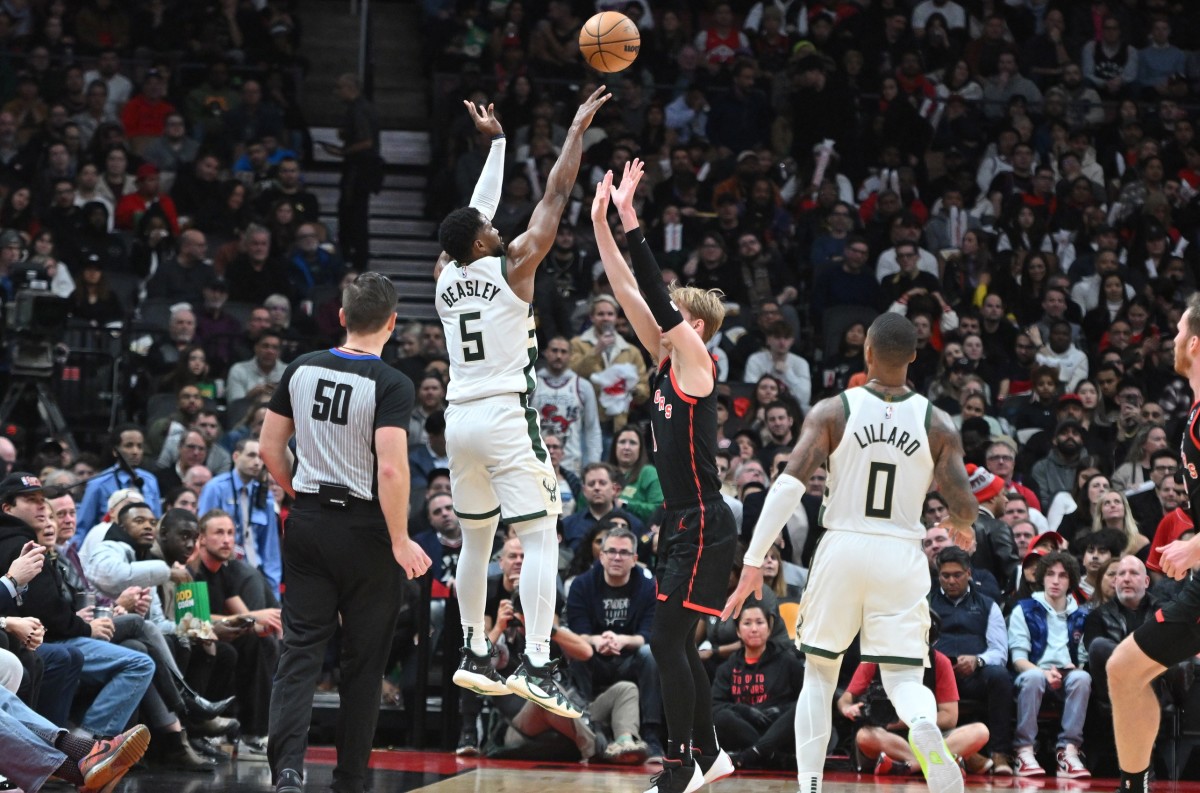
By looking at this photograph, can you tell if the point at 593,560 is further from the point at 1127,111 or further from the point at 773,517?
the point at 1127,111

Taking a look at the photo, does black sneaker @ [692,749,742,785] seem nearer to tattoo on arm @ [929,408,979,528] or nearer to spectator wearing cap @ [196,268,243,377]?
tattoo on arm @ [929,408,979,528]

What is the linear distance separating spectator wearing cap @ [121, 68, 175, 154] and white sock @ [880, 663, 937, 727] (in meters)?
12.9

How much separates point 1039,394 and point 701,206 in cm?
447

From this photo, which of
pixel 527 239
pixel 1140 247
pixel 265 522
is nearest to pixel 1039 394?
pixel 1140 247

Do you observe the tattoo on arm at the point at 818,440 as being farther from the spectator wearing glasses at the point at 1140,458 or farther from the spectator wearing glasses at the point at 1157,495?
the spectator wearing glasses at the point at 1140,458

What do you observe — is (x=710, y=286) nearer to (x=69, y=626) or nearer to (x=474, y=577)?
(x=474, y=577)

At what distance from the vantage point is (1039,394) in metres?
15.1

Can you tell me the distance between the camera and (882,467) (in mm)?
7141

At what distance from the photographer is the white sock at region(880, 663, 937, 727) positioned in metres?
6.97

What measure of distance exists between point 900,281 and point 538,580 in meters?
9.34

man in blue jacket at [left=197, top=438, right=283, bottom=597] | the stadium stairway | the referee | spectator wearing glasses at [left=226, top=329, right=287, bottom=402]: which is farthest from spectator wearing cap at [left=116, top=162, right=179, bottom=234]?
the referee

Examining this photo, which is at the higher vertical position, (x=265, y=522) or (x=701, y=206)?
(x=701, y=206)

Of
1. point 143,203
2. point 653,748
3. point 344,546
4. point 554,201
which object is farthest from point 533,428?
point 143,203

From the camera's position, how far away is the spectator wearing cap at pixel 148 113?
17.6 metres
